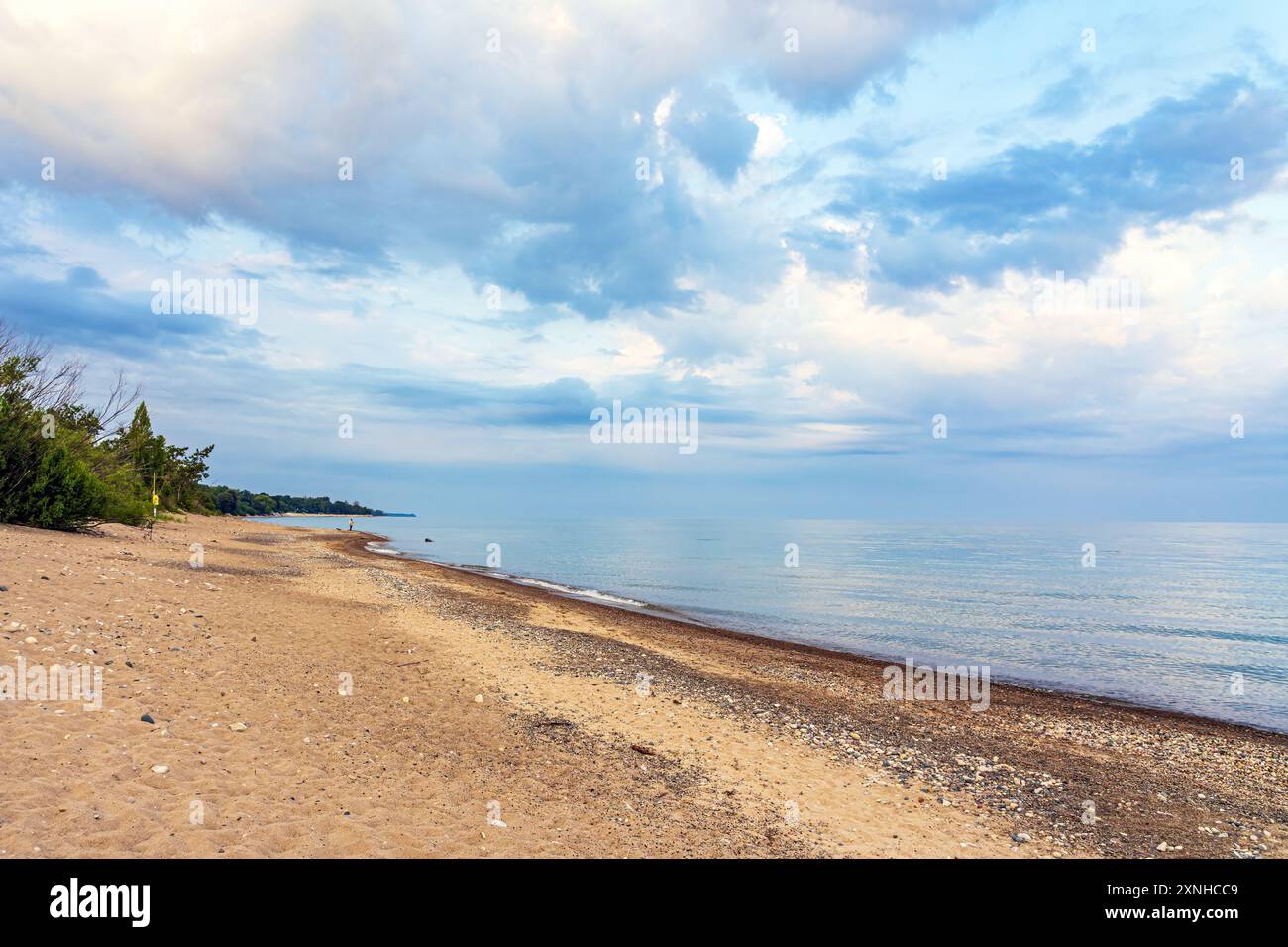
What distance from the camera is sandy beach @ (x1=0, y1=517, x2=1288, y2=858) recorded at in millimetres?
7273

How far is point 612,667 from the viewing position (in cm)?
1811

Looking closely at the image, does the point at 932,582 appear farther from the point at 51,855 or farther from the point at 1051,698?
the point at 51,855

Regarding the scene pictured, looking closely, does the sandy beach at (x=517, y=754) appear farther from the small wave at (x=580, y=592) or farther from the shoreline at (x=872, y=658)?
the small wave at (x=580, y=592)

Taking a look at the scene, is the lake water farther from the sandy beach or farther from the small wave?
the sandy beach

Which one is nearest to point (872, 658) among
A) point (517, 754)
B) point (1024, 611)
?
point (517, 754)

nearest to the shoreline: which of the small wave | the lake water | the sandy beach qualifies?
the small wave

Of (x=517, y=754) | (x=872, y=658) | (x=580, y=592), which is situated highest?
(x=517, y=754)

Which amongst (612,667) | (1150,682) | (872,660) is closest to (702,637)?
(872,660)

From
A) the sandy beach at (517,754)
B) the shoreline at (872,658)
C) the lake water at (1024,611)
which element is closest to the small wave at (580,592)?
the shoreline at (872,658)

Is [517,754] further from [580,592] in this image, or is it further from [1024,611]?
[1024,611]

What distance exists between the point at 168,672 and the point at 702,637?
1921cm

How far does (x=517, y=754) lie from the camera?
10.6 metres

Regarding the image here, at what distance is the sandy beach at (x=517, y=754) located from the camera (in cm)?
727
